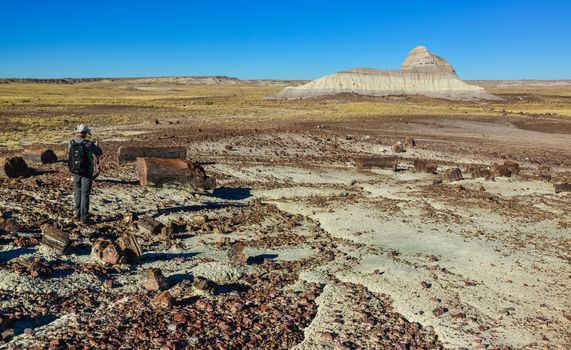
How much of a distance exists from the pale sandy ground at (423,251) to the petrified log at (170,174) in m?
0.33

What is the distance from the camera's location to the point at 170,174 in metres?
11.0

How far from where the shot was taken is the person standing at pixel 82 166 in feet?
26.6

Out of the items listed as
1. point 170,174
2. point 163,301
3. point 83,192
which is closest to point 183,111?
point 170,174

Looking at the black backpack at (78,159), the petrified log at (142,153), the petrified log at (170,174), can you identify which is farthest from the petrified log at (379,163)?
the black backpack at (78,159)

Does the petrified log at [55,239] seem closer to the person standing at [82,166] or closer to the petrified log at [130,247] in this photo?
the petrified log at [130,247]

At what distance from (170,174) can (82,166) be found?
2997 millimetres

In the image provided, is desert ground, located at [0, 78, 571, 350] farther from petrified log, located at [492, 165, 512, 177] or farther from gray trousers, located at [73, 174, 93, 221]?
petrified log, located at [492, 165, 512, 177]

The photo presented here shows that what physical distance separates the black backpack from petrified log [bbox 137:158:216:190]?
2.74m

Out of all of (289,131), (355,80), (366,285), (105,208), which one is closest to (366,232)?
(366,285)

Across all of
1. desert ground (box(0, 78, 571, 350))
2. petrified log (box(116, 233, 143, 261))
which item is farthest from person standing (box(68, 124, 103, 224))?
petrified log (box(116, 233, 143, 261))

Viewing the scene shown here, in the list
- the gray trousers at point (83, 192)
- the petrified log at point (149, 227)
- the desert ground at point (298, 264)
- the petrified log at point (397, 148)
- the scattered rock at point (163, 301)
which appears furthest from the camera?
the petrified log at point (397, 148)

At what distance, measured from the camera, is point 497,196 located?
1238cm

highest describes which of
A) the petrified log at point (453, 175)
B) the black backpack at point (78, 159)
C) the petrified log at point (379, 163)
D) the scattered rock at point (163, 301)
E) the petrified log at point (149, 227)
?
the black backpack at point (78, 159)

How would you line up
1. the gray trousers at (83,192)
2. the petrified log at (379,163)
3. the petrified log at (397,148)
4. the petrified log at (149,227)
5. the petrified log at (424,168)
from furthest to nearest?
1. the petrified log at (397,148)
2. the petrified log at (379,163)
3. the petrified log at (424,168)
4. the gray trousers at (83,192)
5. the petrified log at (149,227)
